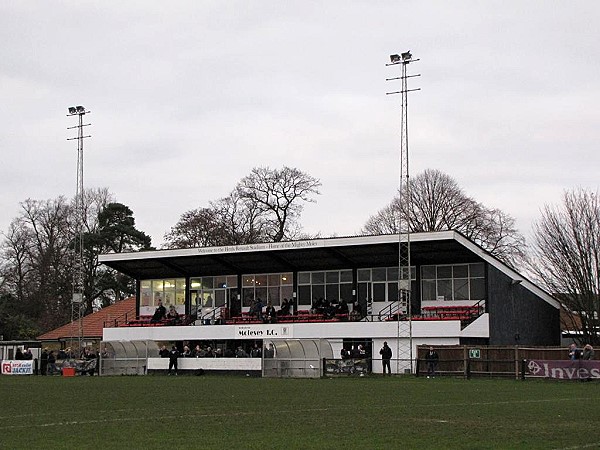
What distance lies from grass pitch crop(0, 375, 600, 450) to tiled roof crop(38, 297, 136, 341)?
49917 mm

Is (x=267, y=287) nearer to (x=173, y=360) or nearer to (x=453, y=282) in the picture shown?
(x=453, y=282)

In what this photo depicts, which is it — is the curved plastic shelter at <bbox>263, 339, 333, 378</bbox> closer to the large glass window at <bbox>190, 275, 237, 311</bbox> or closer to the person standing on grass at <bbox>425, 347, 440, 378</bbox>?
the person standing on grass at <bbox>425, 347, 440, 378</bbox>

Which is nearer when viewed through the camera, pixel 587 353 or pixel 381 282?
pixel 587 353

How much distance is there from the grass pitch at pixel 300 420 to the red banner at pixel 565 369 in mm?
10112

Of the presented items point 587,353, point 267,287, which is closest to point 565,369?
point 587,353

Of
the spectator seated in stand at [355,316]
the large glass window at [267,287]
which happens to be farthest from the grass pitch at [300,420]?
the large glass window at [267,287]

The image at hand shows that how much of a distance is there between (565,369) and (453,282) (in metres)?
21.0

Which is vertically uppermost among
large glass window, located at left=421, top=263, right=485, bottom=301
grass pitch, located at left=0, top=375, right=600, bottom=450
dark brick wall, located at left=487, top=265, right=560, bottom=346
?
large glass window, located at left=421, top=263, right=485, bottom=301

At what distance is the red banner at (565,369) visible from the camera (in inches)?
1538

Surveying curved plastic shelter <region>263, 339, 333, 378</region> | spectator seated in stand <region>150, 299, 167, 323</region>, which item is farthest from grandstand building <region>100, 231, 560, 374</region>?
curved plastic shelter <region>263, 339, 333, 378</region>

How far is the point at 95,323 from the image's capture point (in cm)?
8075

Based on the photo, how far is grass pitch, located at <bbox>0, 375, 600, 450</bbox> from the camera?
14.7 metres

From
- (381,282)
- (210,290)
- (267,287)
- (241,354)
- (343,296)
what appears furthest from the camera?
(210,290)

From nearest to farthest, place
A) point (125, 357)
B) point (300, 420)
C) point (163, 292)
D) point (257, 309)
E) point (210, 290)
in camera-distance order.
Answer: point (300, 420) → point (125, 357) → point (257, 309) → point (210, 290) → point (163, 292)
